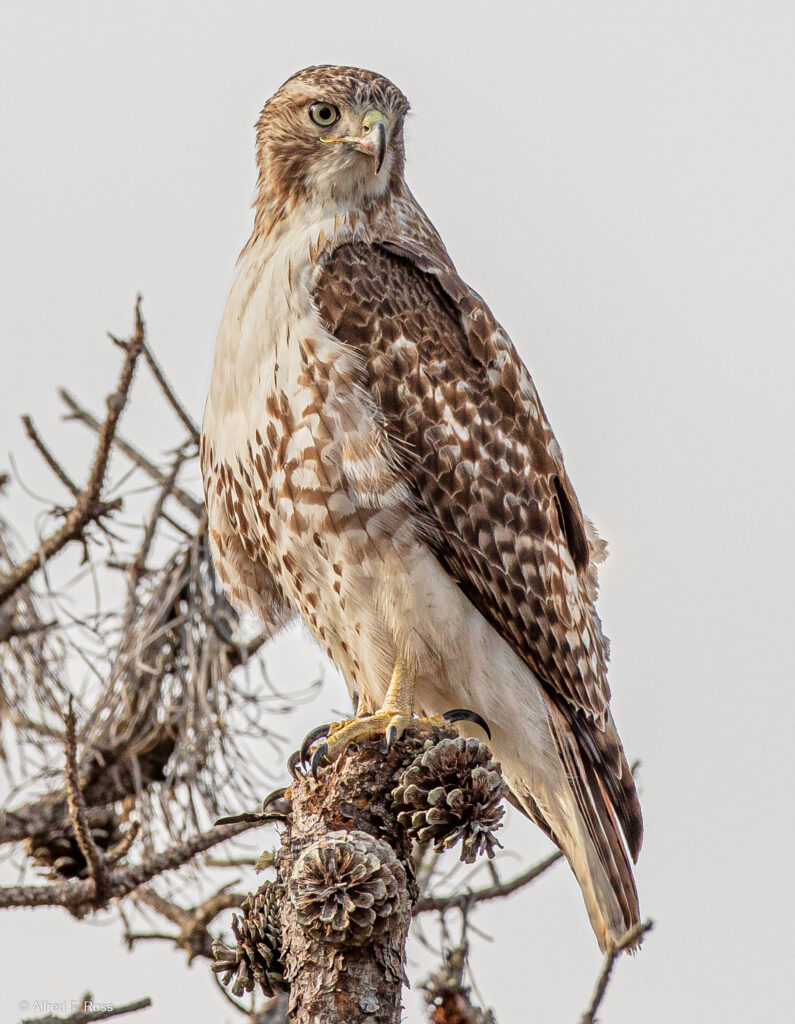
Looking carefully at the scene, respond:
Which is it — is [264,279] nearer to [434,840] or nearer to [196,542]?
[196,542]

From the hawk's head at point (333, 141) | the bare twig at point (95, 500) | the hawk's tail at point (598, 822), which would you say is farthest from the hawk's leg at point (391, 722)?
the hawk's head at point (333, 141)

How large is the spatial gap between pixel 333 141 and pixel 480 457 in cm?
132

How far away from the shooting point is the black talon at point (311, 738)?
428 centimetres

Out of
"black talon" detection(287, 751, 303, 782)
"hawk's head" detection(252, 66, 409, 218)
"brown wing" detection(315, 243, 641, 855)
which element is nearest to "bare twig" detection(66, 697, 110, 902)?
"black talon" detection(287, 751, 303, 782)

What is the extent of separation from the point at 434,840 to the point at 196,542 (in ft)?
8.54

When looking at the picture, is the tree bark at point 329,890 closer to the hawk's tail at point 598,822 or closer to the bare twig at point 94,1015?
the bare twig at point 94,1015

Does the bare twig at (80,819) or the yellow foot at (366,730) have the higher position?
the yellow foot at (366,730)

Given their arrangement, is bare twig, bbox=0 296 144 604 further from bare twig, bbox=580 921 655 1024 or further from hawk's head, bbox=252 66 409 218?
bare twig, bbox=580 921 655 1024

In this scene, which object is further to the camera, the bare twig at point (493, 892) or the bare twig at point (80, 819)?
the bare twig at point (493, 892)

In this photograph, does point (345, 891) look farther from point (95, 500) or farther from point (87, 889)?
point (95, 500)

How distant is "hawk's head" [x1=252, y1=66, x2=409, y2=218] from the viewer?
16.7 ft

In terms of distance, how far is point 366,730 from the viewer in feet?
14.0

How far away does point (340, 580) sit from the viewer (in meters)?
4.61

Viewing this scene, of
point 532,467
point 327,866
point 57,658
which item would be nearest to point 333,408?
point 532,467
